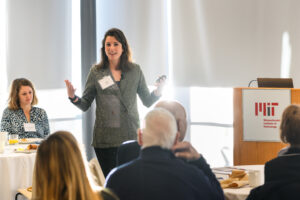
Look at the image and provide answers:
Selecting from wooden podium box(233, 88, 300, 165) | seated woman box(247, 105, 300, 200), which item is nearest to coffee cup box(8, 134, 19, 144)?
wooden podium box(233, 88, 300, 165)

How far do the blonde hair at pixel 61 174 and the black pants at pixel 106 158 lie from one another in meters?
2.26

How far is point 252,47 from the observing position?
6160 millimetres

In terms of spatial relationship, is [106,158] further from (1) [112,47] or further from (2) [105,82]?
(1) [112,47]

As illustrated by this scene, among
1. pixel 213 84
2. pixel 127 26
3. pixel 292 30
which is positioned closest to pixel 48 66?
pixel 127 26

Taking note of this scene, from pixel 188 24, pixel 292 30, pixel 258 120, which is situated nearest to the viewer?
pixel 258 120

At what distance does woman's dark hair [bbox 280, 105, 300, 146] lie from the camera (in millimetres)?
2596

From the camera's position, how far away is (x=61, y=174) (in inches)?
72.9

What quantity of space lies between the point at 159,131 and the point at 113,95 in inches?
80.1

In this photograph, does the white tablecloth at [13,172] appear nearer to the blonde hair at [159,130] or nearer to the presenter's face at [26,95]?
the presenter's face at [26,95]

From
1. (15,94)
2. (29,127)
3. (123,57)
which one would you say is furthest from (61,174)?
(15,94)

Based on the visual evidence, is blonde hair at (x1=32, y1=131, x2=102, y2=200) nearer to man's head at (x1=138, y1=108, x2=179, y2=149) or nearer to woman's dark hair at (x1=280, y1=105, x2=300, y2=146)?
man's head at (x1=138, y1=108, x2=179, y2=149)

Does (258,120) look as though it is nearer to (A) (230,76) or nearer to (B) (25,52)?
(A) (230,76)

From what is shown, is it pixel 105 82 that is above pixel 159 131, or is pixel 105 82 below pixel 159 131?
above

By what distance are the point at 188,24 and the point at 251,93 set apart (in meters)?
2.64
